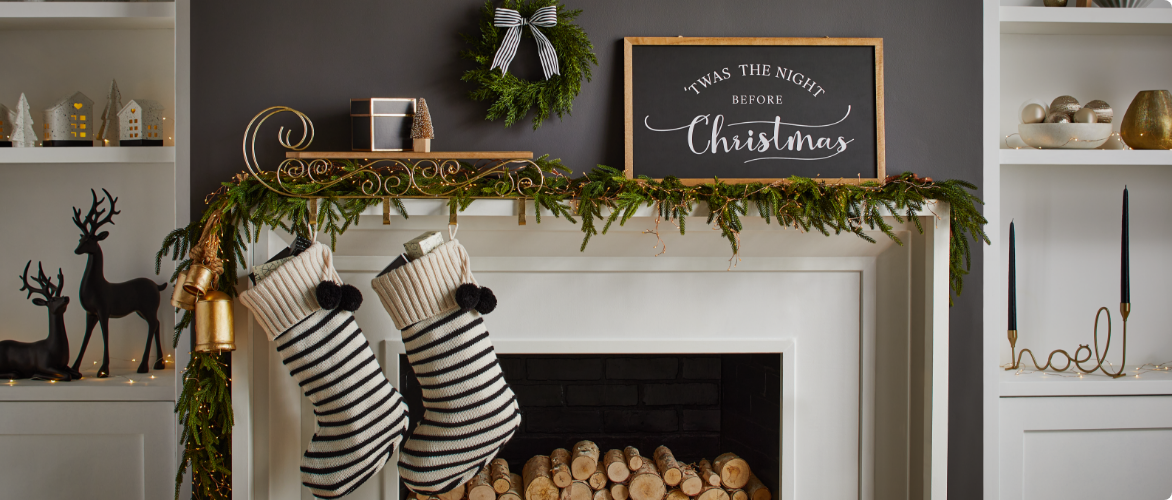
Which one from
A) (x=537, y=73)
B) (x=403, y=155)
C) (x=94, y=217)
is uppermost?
(x=537, y=73)

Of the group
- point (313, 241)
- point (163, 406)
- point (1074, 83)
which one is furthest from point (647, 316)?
point (1074, 83)

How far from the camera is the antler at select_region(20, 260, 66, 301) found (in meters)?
1.62

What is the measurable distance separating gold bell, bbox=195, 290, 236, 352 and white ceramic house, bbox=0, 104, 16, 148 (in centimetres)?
97

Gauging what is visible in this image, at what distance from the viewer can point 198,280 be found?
4.02ft

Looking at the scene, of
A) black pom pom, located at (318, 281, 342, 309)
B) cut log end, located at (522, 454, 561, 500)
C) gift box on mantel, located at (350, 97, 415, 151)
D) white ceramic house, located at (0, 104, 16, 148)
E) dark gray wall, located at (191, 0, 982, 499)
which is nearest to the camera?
black pom pom, located at (318, 281, 342, 309)

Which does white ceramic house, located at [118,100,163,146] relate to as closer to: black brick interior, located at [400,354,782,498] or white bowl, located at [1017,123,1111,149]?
black brick interior, located at [400,354,782,498]

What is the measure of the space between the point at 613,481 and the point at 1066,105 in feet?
5.20

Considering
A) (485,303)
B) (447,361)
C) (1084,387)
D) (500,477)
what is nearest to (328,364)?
(447,361)

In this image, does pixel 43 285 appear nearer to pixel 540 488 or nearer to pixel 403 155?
pixel 403 155

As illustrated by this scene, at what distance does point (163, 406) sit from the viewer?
59.6 inches

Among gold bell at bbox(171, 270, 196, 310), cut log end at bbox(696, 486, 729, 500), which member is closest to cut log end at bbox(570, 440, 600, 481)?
cut log end at bbox(696, 486, 729, 500)

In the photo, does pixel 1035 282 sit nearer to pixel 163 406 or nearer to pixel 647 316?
pixel 647 316

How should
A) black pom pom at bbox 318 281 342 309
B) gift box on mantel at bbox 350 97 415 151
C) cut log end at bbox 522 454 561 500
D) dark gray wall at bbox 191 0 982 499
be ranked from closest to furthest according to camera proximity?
black pom pom at bbox 318 281 342 309 → gift box on mantel at bbox 350 97 415 151 → dark gray wall at bbox 191 0 982 499 → cut log end at bbox 522 454 561 500

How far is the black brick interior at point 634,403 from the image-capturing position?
1698mm
